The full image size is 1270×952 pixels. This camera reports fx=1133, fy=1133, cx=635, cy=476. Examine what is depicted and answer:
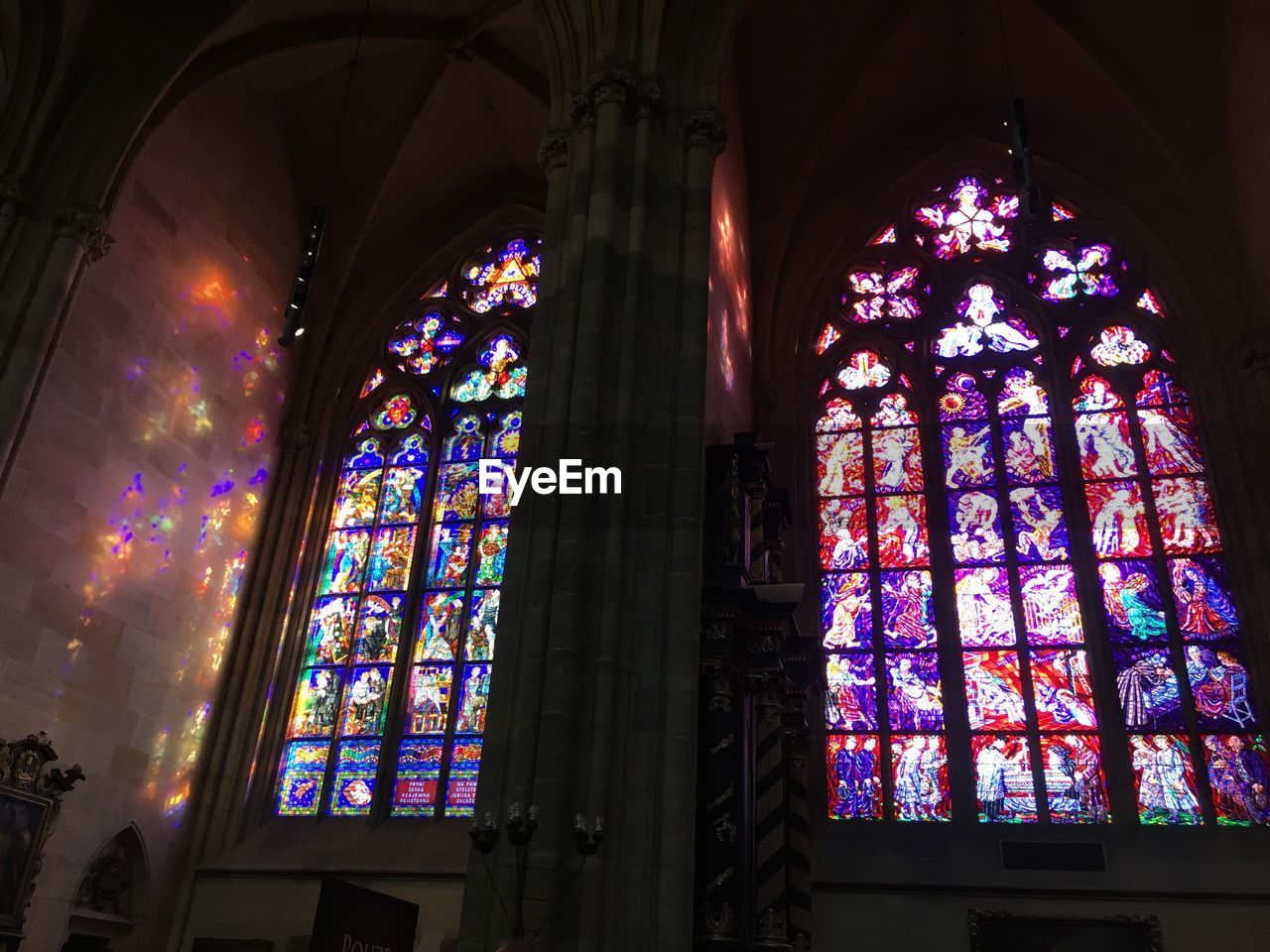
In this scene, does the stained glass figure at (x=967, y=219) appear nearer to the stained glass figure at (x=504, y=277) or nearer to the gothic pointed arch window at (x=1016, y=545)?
the gothic pointed arch window at (x=1016, y=545)

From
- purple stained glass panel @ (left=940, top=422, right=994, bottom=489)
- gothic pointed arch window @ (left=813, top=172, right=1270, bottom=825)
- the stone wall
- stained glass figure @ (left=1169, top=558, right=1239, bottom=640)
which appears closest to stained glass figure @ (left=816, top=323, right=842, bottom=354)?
gothic pointed arch window @ (left=813, top=172, right=1270, bottom=825)

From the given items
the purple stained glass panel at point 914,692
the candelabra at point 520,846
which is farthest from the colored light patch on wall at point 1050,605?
the candelabra at point 520,846

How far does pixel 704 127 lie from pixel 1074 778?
7584mm

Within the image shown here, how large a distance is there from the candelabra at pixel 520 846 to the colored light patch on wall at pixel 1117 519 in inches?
313

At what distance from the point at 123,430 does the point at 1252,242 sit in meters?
13.5

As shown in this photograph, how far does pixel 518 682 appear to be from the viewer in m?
8.09

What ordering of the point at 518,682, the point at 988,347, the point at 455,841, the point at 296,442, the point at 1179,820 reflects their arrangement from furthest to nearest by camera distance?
the point at 296,442
the point at 988,347
the point at 455,841
the point at 1179,820
the point at 518,682

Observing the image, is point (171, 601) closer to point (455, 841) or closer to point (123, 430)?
point (123, 430)

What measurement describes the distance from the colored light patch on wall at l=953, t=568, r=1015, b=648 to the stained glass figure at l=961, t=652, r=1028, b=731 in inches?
6.7

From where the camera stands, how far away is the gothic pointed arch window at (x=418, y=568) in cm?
1359

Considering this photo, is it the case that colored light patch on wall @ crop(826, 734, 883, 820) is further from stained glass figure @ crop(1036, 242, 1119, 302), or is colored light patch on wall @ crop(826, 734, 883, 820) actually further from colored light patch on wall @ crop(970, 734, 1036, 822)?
stained glass figure @ crop(1036, 242, 1119, 302)

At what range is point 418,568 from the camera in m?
14.8

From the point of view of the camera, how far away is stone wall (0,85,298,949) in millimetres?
11562

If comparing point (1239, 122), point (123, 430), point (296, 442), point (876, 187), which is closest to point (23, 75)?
point (123, 430)
